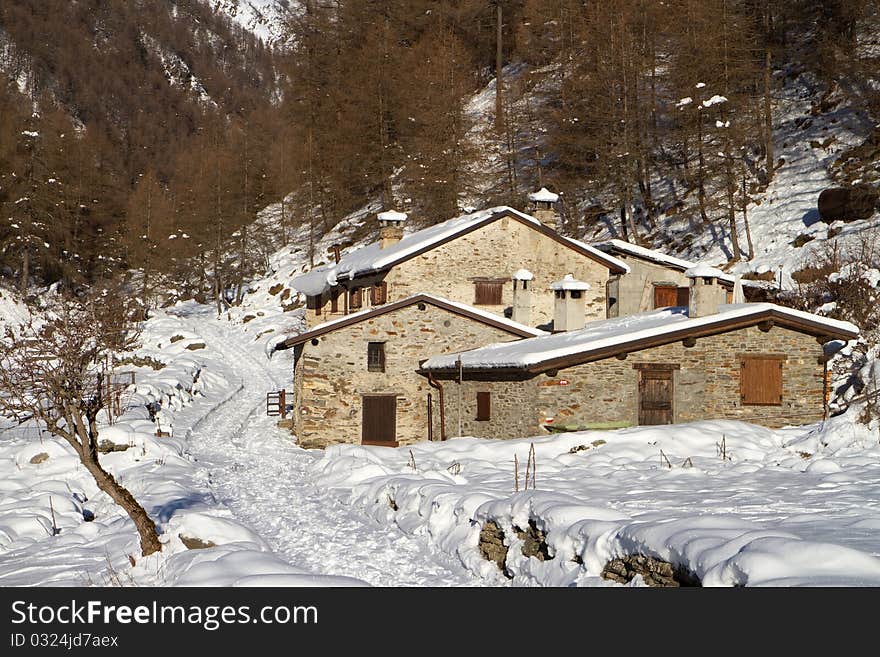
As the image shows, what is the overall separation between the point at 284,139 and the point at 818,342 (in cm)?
6497

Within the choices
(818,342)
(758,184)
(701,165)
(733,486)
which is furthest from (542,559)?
(758,184)

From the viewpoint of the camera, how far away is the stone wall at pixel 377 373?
2486 centimetres

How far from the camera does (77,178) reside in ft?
190

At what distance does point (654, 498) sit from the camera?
1315cm

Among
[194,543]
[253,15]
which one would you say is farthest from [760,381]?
[253,15]

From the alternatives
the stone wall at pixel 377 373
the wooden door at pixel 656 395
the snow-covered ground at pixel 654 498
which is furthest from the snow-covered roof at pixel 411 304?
the wooden door at pixel 656 395

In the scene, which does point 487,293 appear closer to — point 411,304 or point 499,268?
point 499,268

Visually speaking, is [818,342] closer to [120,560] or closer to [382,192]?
[120,560]

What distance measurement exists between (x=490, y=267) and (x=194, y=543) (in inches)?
807

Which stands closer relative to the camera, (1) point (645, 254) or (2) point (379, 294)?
(2) point (379, 294)

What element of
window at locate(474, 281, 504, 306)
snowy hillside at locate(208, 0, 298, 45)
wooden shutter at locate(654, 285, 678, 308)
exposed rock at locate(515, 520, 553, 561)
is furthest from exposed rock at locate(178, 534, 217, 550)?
snowy hillside at locate(208, 0, 298, 45)

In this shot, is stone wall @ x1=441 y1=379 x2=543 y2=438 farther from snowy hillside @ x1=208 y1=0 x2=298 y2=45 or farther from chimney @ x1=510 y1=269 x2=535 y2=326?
snowy hillside @ x1=208 y1=0 x2=298 y2=45

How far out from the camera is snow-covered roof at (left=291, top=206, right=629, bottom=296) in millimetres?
28969

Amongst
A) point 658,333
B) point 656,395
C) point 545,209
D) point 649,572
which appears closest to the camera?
point 649,572
